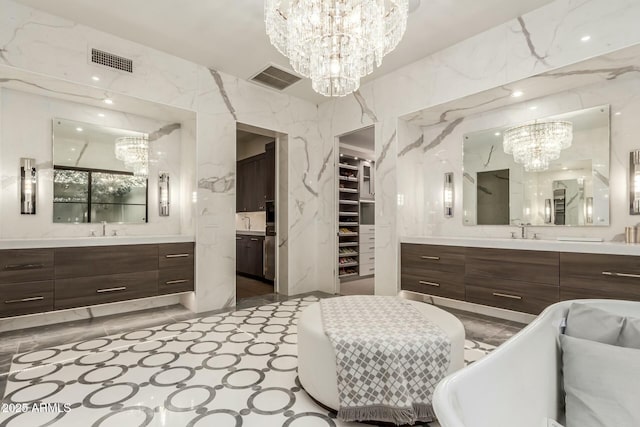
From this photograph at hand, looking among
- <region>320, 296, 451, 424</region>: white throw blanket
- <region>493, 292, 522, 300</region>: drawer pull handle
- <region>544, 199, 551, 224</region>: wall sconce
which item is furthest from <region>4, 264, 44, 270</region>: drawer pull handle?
<region>544, 199, 551, 224</region>: wall sconce

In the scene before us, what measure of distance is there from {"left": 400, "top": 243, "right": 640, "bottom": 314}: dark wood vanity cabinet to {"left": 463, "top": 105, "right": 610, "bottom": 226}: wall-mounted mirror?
2.20 ft

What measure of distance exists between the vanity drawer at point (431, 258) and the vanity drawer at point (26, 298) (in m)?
3.93

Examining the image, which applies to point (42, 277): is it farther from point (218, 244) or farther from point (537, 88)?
point (537, 88)

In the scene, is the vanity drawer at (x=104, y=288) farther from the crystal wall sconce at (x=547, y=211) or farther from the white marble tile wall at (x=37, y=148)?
the crystal wall sconce at (x=547, y=211)

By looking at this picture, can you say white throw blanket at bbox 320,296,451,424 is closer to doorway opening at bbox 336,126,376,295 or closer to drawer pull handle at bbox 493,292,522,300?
drawer pull handle at bbox 493,292,522,300

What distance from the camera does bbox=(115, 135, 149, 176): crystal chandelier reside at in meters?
4.01

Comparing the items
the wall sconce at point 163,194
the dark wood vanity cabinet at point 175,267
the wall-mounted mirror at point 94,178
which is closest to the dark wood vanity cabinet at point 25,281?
the wall-mounted mirror at point 94,178

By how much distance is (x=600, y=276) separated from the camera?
8.66ft

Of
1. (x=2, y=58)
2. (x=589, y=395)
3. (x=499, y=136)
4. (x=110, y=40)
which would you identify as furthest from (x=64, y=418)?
(x=499, y=136)

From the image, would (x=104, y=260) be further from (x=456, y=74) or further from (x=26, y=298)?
(x=456, y=74)

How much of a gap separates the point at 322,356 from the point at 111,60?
3.68 meters

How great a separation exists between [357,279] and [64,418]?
5.03 metres

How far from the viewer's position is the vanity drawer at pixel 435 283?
3.59 m

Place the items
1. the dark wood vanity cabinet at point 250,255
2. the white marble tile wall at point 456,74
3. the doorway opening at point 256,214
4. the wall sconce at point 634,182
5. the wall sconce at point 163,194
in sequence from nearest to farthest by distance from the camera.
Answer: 1. the white marble tile wall at point 456,74
2. the wall sconce at point 634,182
3. the wall sconce at point 163,194
4. the doorway opening at point 256,214
5. the dark wood vanity cabinet at point 250,255
